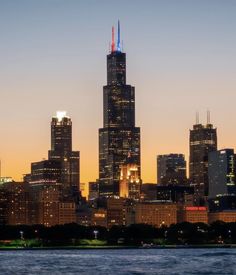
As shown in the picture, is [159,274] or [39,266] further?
[39,266]

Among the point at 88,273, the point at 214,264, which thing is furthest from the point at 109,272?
the point at 214,264

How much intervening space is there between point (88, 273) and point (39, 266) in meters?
18.9

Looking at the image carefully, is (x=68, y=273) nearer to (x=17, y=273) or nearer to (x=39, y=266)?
(x=17, y=273)

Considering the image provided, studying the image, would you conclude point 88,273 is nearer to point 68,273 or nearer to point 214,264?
point 68,273

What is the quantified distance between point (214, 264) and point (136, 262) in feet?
51.7

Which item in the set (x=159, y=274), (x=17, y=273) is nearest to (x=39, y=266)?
(x=17, y=273)

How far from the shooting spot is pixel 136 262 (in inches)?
6319

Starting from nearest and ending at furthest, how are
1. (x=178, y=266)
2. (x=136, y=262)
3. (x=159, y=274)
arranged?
1. (x=159, y=274)
2. (x=178, y=266)
3. (x=136, y=262)

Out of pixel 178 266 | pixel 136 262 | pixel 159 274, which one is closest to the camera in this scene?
pixel 159 274

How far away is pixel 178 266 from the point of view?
144375mm

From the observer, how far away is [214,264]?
150 m

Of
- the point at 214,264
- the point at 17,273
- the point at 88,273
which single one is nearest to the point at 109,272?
the point at 88,273

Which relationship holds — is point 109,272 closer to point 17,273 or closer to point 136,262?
point 17,273

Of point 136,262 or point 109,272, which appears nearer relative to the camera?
point 109,272
